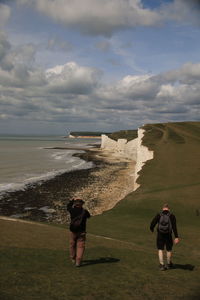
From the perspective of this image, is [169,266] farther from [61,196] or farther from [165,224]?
[61,196]

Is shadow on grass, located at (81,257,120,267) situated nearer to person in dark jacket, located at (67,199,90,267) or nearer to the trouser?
the trouser

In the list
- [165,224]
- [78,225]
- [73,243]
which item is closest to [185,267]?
[165,224]

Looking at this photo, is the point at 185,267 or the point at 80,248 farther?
the point at 185,267

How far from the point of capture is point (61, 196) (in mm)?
47094

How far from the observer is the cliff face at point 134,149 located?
62019 millimetres

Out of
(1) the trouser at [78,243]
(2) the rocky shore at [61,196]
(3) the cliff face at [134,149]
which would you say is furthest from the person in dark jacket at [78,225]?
(3) the cliff face at [134,149]

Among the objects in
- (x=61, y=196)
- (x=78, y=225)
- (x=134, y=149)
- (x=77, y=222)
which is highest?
(x=77, y=222)

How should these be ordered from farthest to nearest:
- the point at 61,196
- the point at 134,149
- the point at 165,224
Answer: the point at 134,149, the point at 61,196, the point at 165,224

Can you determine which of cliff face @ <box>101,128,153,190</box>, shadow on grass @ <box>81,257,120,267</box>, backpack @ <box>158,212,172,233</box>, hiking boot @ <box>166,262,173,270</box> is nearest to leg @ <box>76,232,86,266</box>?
shadow on grass @ <box>81,257,120,267</box>

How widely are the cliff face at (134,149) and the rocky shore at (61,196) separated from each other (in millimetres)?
4247

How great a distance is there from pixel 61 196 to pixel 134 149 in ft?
272

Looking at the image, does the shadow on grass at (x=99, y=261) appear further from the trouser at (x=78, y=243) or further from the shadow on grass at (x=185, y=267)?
the shadow on grass at (x=185, y=267)

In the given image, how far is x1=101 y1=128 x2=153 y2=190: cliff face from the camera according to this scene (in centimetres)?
6202

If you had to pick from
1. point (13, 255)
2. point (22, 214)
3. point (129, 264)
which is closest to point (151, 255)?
point (129, 264)
